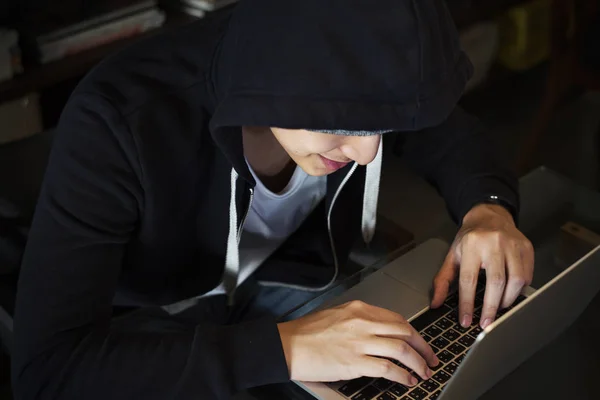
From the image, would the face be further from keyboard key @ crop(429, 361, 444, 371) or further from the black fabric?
the black fabric

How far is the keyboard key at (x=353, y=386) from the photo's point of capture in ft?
2.97

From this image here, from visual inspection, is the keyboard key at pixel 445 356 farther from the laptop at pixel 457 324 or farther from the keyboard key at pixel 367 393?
the keyboard key at pixel 367 393

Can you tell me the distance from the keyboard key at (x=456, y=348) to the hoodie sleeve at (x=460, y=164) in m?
0.30

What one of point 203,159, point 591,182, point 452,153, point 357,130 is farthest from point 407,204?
point 591,182

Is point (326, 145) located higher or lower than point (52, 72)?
higher

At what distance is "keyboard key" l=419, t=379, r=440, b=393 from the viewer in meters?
0.92

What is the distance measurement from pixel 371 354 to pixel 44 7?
1137 millimetres

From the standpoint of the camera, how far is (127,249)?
1073 millimetres

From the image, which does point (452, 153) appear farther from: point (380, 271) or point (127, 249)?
point (127, 249)

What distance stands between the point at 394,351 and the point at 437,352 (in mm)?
104

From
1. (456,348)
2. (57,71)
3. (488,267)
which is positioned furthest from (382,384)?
(57,71)

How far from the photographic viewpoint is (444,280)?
1078 millimetres

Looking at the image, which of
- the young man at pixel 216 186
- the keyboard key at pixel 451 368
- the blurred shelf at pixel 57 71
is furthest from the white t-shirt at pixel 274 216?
the blurred shelf at pixel 57 71

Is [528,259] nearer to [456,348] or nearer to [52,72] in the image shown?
[456,348]
